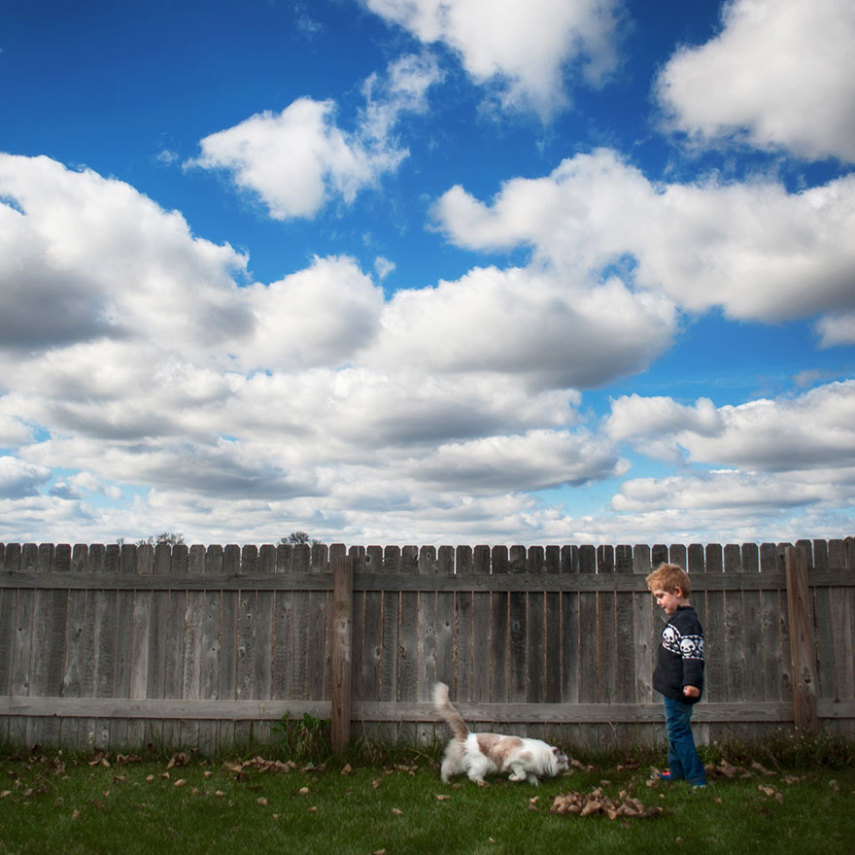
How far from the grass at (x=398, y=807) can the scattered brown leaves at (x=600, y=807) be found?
34 millimetres

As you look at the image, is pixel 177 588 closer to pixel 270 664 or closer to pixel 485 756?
pixel 270 664

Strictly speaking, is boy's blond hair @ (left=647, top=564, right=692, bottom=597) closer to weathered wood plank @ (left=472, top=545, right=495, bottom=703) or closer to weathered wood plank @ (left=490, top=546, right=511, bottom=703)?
weathered wood plank @ (left=490, top=546, right=511, bottom=703)

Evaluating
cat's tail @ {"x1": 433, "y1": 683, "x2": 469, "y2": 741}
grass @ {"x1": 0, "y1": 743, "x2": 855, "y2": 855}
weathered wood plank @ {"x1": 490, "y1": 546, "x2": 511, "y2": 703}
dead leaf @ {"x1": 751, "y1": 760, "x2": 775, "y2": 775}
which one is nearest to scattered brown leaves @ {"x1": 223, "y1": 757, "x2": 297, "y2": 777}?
grass @ {"x1": 0, "y1": 743, "x2": 855, "y2": 855}

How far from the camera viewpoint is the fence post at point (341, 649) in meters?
8.49

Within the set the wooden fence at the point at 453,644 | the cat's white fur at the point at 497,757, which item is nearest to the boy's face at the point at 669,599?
the wooden fence at the point at 453,644

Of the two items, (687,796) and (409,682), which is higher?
(409,682)

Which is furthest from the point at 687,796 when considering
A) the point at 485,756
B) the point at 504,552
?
the point at 504,552

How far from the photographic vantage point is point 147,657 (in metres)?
9.15

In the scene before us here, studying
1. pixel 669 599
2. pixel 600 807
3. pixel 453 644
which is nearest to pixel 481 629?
pixel 453 644

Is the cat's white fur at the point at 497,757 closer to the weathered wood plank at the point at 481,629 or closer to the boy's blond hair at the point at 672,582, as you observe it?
the weathered wood plank at the point at 481,629

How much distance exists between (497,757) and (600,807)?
4.35 ft

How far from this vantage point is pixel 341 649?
28.3ft

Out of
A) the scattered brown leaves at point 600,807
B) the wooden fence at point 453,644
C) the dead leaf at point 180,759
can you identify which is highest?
the wooden fence at point 453,644

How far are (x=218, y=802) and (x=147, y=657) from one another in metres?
2.80
